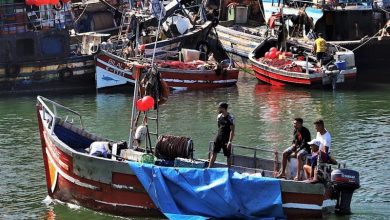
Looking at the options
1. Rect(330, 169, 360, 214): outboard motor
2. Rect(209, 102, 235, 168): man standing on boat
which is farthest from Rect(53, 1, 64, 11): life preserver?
Rect(330, 169, 360, 214): outboard motor

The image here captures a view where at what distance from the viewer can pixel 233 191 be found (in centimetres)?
1775

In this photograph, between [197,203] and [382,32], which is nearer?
[197,203]

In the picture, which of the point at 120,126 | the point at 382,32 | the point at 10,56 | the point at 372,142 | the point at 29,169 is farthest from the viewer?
the point at 382,32

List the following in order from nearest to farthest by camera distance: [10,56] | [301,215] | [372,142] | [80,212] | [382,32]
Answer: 1. [301,215]
2. [80,212]
3. [372,142]
4. [10,56]
5. [382,32]

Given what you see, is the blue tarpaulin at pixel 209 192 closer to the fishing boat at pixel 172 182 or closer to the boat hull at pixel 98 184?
the fishing boat at pixel 172 182

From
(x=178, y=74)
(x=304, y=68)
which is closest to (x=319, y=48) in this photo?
(x=304, y=68)

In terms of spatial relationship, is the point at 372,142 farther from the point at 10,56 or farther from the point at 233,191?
the point at 10,56

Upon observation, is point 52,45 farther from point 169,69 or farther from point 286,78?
point 286,78

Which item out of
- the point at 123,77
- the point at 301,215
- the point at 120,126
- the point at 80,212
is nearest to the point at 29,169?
the point at 80,212

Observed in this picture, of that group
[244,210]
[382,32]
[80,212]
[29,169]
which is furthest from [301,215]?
[382,32]

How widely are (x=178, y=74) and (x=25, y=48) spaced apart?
629 centimetres

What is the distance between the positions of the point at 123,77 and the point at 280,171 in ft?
68.4

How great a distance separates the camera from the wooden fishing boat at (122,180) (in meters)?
17.5

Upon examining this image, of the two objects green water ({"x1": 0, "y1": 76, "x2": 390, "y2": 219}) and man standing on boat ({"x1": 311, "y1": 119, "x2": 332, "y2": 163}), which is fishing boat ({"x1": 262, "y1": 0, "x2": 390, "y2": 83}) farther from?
man standing on boat ({"x1": 311, "y1": 119, "x2": 332, "y2": 163})
